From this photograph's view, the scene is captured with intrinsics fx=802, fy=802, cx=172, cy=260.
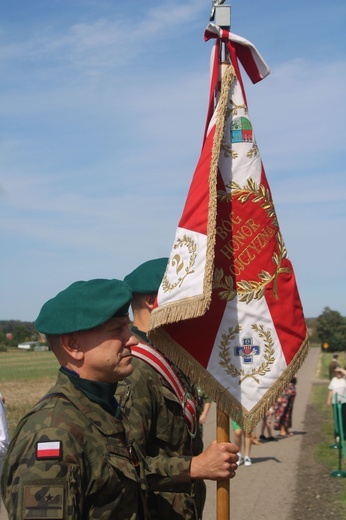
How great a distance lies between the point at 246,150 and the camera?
156 inches

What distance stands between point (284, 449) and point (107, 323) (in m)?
14.0

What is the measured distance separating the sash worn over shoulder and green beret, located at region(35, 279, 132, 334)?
99 centimetres

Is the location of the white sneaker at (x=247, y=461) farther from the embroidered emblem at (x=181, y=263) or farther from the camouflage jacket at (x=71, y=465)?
the camouflage jacket at (x=71, y=465)

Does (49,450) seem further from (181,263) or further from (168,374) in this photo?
(168,374)

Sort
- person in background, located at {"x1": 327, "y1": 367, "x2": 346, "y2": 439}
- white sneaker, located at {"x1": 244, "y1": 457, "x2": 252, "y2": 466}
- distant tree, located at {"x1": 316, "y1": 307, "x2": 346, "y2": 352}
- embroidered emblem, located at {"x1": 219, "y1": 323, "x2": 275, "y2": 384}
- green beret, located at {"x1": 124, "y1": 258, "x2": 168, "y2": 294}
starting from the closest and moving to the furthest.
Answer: embroidered emblem, located at {"x1": 219, "y1": 323, "x2": 275, "y2": 384}
green beret, located at {"x1": 124, "y1": 258, "x2": 168, "y2": 294}
white sneaker, located at {"x1": 244, "y1": 457, "x2": 252, "y2": 466}
person in background, located at {"x1": 327, "y1": 367, "x2": 346, "y2": 439}
distant tree, located at {"x1": 316, "y1": 307, "x2": 346, "y2": 352}

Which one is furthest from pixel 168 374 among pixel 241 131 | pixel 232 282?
pixel 241 131

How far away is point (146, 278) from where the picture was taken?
171 inches

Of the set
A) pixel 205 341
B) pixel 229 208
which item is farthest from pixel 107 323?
pixel 229 208

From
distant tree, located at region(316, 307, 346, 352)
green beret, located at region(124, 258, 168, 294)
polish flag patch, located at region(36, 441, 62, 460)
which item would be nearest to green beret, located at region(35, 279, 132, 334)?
polish flag patch, located at region(36, 441, 62, 460)

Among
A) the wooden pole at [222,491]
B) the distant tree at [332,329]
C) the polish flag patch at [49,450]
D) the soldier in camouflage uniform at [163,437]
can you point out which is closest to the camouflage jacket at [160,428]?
the soldier in camouflage uniform at [163,437]

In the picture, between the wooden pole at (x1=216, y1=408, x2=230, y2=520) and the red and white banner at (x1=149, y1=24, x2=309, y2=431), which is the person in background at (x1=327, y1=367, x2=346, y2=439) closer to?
the red and white banner at (x1=149, y1=24, x2=309, y2=431)

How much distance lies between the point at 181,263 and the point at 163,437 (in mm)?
856

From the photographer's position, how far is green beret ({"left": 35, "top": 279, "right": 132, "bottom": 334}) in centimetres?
296

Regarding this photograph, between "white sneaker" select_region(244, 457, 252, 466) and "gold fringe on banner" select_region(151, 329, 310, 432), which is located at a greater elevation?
"gold fringe on banner" select_region(151, 329, 310, 432)
